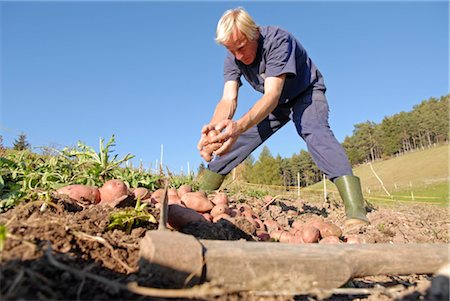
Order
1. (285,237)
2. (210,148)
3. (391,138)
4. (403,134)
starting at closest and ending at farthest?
(210,148)
(285,237)
(403,134)
(391,138)

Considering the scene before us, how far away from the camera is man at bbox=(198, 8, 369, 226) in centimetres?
288

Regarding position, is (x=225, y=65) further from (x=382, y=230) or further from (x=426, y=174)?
(x=426, y=174)

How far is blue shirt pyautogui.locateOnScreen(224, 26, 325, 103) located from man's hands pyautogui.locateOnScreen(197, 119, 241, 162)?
2.62ft

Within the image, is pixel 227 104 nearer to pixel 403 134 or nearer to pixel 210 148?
pixel 210 148

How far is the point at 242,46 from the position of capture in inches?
126

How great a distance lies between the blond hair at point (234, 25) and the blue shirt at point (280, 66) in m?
0.20

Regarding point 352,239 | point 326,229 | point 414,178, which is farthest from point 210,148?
point 414,178

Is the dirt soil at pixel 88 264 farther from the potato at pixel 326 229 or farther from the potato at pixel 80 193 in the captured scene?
the potato at pixel 326 229

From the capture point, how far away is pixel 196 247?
4.08ft

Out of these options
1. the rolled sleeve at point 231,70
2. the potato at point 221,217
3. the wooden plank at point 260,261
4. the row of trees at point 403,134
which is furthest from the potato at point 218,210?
the row of trees at point 403,134

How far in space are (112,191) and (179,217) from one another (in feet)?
1.59

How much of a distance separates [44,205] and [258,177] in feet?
148

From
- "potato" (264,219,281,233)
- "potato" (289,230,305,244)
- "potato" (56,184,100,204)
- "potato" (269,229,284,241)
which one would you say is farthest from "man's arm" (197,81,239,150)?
"potato" (56,184,100,204)

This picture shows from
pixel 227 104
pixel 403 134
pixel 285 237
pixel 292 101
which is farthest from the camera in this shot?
pixel 403 134
